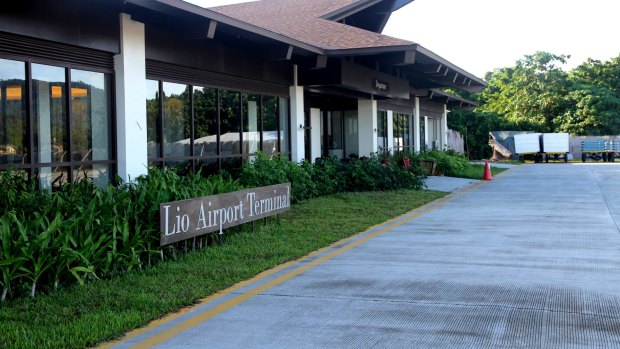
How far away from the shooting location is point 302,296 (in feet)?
22.3

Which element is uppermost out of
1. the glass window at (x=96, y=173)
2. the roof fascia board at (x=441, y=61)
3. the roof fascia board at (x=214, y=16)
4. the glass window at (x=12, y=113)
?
the roof fascia board at (x=441, y=61)

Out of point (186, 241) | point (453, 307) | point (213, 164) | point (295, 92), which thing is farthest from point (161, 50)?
point (453, 307)

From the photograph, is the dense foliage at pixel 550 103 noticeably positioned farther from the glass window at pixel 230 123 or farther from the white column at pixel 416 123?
the glass window at pixel 230 123

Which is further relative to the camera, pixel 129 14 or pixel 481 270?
pixel 129 14

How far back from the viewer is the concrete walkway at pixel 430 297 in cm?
542

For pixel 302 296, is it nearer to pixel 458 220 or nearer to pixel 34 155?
pixel 34 155

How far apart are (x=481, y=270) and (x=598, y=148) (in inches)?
1582

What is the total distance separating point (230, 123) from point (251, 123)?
3.69 feet

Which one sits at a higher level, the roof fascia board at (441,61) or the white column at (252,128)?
the roof fascia board at (441,61)

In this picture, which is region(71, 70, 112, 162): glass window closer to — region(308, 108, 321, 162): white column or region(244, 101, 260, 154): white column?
region(244, 101, 260, 154): white column

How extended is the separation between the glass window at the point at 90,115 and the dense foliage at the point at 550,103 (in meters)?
41.2

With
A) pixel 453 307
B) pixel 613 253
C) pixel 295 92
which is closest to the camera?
pixel 453 307

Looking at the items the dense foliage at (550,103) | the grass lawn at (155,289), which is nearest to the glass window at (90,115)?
the grass lawn at (155,289)

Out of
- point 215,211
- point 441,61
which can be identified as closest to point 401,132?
point 441,61
